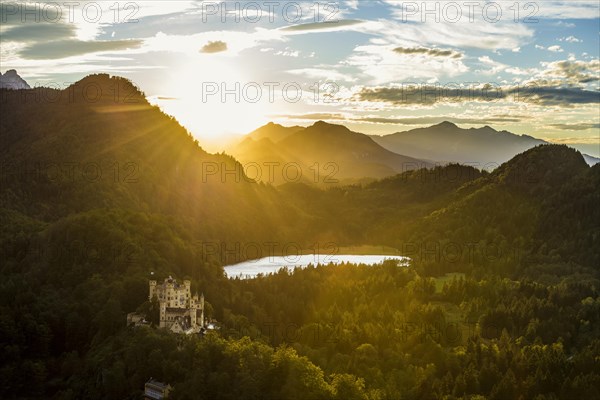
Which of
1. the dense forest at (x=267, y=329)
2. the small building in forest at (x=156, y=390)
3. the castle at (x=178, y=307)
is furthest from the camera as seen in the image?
the castle at (x=178, y=307)

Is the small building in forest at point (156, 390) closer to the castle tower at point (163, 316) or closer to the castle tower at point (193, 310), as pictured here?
the castle tower at point (163, 316)

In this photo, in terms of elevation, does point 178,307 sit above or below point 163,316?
above

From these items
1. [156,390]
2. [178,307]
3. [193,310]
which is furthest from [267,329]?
[156,390]

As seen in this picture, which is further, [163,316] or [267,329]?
[267,329]

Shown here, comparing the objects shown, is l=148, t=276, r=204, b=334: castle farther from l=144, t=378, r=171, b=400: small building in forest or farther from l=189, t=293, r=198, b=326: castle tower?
l=144, t=378, r=171, b=400: small building in forest

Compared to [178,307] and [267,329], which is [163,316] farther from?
[267,329]

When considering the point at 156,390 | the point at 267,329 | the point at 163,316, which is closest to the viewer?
the point at 156,390

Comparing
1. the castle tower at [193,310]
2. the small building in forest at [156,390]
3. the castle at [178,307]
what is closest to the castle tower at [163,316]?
the castle at [178,307]

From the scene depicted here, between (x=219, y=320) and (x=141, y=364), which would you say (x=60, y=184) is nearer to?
(x=219, y=320)
